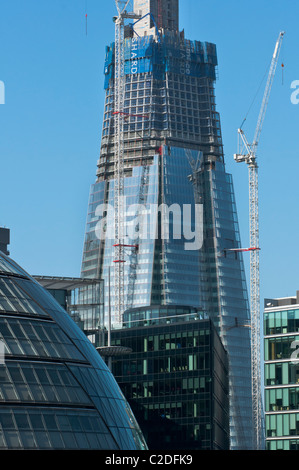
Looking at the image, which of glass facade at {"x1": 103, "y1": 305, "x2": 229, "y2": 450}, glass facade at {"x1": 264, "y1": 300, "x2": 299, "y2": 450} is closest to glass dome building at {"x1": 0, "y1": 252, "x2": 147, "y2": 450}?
glass facade at {"x1": 264, "y1": 300, "x2": 299, "y2": 450}

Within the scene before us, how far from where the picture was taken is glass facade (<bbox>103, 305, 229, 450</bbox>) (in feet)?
Result: 625

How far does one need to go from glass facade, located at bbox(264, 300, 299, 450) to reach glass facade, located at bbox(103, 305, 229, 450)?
26.3 metres

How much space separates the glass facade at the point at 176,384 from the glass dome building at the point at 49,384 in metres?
98.2

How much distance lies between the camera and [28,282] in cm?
9369

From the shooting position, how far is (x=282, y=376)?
16450cm

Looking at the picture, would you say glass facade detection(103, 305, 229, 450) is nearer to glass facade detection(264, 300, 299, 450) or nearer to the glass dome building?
glass facade detection(264, 300, 299, 450)

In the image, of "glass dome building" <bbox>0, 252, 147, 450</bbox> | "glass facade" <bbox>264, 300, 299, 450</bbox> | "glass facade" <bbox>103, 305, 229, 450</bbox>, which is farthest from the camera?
"glass facade" <bbox>103, 305, 229, 450</bbox>

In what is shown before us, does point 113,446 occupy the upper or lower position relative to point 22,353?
lower

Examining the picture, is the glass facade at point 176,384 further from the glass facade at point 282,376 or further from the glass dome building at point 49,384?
the glass dome building at point 49,384

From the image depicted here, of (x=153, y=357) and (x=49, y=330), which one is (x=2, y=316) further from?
(x=153, y=357)

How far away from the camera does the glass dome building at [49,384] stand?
267 ft
